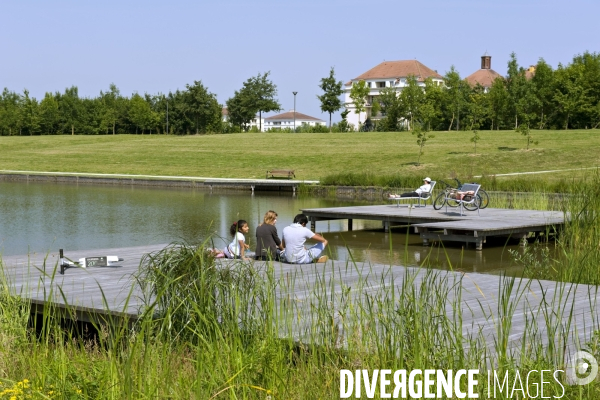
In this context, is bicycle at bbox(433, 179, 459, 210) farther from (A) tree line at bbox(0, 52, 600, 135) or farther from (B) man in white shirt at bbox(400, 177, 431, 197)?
(A) tree line at bbox(0, 52, 600, 135)

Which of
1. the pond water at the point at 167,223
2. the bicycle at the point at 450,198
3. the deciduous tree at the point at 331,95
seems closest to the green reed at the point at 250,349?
the pond water at the point at 167,223

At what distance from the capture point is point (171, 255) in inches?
225

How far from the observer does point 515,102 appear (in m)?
60.5

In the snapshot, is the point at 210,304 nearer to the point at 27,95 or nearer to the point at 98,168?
the point at 98,168

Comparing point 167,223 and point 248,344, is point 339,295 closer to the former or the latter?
point 248,344

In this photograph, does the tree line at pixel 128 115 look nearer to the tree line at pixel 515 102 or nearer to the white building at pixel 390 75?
the tree line at pixel 515 102

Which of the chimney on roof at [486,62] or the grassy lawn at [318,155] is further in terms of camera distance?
the chimney on roof at [486,62]

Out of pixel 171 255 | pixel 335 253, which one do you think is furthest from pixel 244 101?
pixel 171 255

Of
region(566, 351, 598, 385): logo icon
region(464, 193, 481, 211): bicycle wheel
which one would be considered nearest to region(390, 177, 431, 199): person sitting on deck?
region(464, 193, 481, 211): bicycle wheel

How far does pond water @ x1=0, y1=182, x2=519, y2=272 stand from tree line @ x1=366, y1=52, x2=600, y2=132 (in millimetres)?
26582

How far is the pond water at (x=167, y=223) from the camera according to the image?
46.8 ft

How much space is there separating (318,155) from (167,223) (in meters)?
27.2

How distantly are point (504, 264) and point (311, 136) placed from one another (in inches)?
1830

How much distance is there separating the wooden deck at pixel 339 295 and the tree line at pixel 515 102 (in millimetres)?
43685
